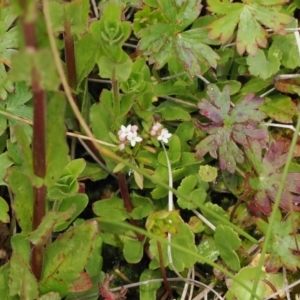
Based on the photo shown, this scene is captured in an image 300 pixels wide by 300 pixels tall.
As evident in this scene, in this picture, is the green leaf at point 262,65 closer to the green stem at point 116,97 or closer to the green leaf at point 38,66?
the green stem at point 116,97

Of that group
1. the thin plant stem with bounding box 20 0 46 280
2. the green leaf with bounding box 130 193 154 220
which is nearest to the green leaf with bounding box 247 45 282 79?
the green leaf with bounding box 130 193 154 220

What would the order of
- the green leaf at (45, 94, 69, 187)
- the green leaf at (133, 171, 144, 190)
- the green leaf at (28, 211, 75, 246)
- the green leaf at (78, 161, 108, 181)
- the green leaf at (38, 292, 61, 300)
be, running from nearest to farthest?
the green leaf at (45, 94, 69, 187) < the green leaf at (28, 211, 75, 246) < the green leaf at (38, 292, 61, 300) < the green leaf at (133, 171, 144, 190) < the green leaf at (78, 161, 108, 181)

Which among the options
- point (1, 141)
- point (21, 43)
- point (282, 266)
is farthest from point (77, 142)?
point (21, 43)

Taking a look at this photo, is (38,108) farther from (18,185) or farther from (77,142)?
(77,142)

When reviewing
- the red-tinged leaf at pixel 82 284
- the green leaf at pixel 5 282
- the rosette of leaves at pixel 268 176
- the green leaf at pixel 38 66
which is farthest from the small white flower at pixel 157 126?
the green leaf at pixel 38 66

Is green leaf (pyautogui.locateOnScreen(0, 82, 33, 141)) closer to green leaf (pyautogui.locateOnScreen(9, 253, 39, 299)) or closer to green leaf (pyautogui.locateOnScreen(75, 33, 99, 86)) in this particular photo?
green leaf (pyautogui.locateOnScreen(75, 33, 99, 86))
